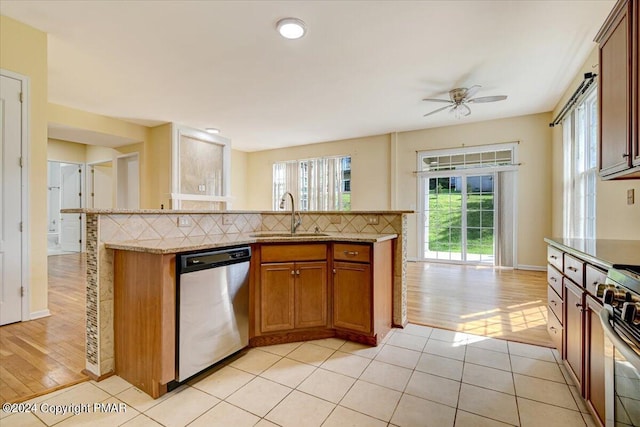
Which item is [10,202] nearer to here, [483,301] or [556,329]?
[556,329]

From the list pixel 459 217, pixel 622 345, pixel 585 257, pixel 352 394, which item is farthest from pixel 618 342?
pixel 459 217

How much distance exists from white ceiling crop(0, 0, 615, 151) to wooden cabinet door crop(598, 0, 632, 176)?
102 cm

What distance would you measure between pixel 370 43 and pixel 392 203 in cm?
404

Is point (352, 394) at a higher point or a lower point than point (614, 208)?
lower

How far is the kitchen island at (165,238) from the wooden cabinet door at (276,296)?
0.25m

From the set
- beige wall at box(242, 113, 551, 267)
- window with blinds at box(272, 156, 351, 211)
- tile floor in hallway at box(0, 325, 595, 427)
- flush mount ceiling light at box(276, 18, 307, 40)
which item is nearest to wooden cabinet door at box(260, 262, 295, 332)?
tile floor in hallway at box(0, 325, 595, 427)

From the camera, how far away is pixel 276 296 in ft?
7.97

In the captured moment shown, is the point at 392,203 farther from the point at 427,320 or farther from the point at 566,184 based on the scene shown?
the point at 427,320

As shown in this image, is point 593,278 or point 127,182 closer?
point 593,278

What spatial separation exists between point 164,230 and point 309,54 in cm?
247

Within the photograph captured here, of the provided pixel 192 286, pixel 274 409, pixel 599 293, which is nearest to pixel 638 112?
pixel 599 293

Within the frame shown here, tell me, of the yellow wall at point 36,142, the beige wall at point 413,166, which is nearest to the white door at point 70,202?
the beige wall at point 413,166

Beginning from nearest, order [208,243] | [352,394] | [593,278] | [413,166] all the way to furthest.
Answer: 1. [593,278]
2. [352,394]
3. [208,243]
4. [413,166]

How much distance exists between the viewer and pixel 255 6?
2.58m
